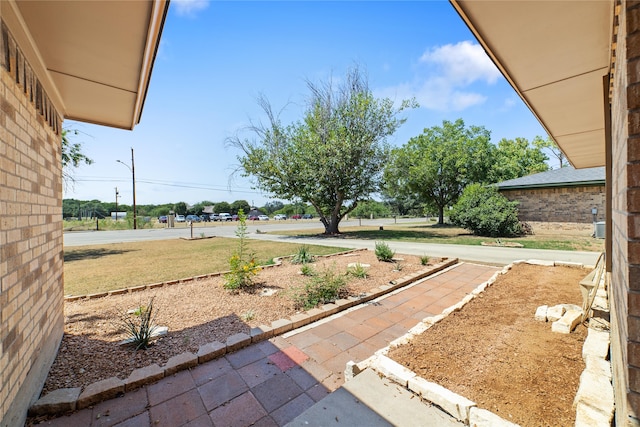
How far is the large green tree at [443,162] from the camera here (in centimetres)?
2255

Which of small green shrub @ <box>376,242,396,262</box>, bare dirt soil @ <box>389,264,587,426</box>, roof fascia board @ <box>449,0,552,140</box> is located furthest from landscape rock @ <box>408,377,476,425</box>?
small green shrub @ <box>376,242,396,262</box>

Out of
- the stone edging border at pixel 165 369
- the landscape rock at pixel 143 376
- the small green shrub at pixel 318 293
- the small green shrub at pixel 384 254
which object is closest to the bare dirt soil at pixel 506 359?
the stone edging border at pixel 165 369

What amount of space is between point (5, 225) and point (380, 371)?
9.25 ft

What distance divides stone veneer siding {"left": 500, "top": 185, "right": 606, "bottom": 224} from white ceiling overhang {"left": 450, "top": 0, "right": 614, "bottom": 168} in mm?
14581

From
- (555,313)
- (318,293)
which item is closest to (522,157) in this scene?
(555,313)

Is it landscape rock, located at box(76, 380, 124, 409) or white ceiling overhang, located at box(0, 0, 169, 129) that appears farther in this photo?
landscape rock, located at box(76, 380, 124, 409)

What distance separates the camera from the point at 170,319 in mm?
3738

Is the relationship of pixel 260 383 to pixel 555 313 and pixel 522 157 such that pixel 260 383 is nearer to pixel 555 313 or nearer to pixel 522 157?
pixel 555 313

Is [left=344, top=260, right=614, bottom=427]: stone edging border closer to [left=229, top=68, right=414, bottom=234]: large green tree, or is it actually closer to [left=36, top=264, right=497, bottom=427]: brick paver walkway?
[left=36, top=264, right=497, bottom=427]: brick paver walkway

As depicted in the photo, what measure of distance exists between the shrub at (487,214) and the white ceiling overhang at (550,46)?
469 inches

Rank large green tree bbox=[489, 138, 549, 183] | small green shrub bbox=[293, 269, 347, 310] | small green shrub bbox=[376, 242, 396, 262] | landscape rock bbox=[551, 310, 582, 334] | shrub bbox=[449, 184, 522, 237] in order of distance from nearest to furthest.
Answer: landscape rock bbox=[551, 310, 582, 334] → small green shrub bbox=[293, 269, 347, 310] → small green shrub bbox=[376, 242, 396, 262] → shrub bbox=[449, 184, 522, 237] → large green tree bbox=[489, 138, 549, 183]

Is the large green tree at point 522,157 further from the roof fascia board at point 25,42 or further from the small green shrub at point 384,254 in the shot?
the roof fascia board at point 25,42

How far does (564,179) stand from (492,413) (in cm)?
1825

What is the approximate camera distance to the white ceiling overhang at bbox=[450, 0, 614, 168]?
1.72m
